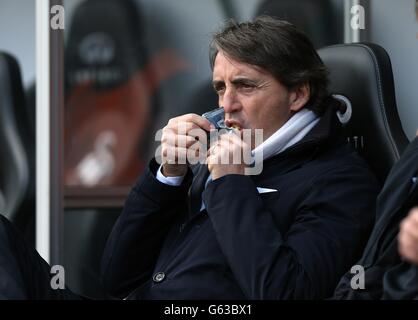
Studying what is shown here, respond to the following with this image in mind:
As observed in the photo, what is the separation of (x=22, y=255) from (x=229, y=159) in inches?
23.9

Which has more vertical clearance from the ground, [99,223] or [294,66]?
[294,66]

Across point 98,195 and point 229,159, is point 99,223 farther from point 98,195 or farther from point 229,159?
point 229,159

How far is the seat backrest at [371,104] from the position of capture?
269 centimetres

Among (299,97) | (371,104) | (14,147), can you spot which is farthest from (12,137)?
(371,104)

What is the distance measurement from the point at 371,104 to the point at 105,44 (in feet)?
4.45

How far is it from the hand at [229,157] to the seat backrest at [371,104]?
419 millimetres

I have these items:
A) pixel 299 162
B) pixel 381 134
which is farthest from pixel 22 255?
pixel 381 134

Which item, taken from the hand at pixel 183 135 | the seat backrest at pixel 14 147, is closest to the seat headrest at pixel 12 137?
the seat backrest at pixel 14 147

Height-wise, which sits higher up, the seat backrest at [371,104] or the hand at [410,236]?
the seat backrest at [371,104]

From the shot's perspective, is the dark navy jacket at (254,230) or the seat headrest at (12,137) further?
the seat headrest at (12,137)

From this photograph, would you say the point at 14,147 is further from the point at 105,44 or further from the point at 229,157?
the point at 229,157

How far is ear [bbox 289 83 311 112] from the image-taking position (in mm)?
2732

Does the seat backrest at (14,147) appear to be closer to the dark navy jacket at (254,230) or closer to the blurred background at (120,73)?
the blurred background at (120,73)

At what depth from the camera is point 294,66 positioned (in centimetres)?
271
